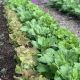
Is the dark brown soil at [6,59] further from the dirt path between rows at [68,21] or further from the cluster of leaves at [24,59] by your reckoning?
the dirt path between rows at [68,21]

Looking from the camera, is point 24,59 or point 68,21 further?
point 68,21

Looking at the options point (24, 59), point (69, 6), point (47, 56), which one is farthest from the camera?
point (69, 6)

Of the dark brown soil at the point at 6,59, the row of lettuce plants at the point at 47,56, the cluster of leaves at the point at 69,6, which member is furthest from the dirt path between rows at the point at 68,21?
the dark brown soil at the point at 6,59

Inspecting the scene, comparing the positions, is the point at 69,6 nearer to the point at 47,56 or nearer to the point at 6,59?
the point at 6,59

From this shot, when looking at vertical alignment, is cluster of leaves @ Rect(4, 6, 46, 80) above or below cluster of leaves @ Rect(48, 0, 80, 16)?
above

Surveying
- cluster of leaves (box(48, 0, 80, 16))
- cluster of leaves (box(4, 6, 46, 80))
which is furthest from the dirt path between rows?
cluster of leaves (box(4, 6, 46, 80))

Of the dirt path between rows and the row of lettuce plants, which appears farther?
the dirt path between rows

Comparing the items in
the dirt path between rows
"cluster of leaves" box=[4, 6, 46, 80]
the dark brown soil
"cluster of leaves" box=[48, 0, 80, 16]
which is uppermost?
"cluster of leaves" box=[4, 6, 46, 80]

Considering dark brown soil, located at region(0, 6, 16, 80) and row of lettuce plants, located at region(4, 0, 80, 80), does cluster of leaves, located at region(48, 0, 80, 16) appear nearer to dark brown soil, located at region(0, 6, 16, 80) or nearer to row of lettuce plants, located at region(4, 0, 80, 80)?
row of lettuce plants, located at region(4, 0, 80, 80)

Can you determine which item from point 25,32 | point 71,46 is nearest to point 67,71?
point 71,46

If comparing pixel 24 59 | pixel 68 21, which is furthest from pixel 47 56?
pixel 68 21

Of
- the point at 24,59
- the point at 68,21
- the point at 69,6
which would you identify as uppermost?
the point at 24,59

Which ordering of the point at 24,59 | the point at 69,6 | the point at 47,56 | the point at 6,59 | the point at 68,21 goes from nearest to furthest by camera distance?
the point at 47,56 < the point at 24,59 < the point at 6,59 < the point at 68,21 < the point at 69,6

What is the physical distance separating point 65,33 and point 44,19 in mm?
1111
